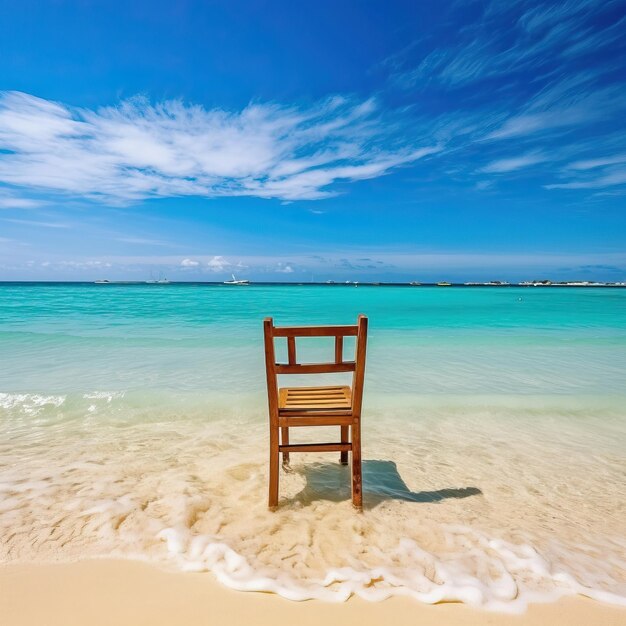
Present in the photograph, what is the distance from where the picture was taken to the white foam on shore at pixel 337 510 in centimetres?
256

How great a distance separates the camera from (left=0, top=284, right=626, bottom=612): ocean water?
2.62m

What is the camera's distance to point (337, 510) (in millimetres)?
3375

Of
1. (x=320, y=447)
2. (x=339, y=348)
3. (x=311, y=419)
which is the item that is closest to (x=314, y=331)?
(x=339, y=348)

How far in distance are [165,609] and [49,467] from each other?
2542 millimetres

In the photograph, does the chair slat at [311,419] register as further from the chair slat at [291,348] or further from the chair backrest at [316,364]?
the chair slat at [291,348]

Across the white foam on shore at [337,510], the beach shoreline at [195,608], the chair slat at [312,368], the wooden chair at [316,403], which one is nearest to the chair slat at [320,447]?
the wooden chair at [316,403]

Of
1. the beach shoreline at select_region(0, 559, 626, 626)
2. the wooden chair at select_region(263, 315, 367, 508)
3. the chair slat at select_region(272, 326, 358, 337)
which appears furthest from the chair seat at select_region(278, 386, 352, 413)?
the beach shoreline at select_region(0, 559, 626, 626)

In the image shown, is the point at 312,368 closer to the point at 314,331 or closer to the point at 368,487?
the point at 314,331

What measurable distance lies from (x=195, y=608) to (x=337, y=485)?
1857mm

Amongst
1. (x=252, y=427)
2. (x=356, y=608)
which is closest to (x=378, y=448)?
(x=252, y=427)

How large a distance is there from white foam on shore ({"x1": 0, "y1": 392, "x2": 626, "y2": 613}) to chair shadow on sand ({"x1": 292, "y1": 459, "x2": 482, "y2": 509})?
20 mm

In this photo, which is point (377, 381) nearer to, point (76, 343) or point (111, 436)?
point (111, 436)

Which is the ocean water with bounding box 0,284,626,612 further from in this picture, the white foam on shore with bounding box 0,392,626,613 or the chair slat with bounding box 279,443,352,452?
the chair slat with bounding box 279,443,352,452

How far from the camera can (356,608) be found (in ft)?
7.59
